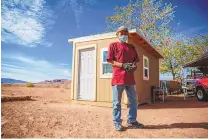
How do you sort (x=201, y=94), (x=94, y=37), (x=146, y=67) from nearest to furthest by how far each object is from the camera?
1. (x=94, y=37)
2. (x=146, y=67)
3. (x=201, y=94)

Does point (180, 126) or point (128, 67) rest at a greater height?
point (128, 67)

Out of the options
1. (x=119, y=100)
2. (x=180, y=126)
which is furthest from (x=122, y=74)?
(x=180, y=126)

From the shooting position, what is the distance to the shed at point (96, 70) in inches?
316

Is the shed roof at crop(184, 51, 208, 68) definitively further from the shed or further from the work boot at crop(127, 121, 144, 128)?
the work boot at crop(127, 121, 144, 128)

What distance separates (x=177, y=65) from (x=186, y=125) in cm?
2378

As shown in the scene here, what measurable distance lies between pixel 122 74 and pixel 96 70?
4.37m

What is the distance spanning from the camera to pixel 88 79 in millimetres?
8656

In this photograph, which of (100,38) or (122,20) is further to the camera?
(122,20)

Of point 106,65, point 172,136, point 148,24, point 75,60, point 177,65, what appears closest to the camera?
point 172,136

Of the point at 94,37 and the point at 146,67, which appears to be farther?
the point at 146,67

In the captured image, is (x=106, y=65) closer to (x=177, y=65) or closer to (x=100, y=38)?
(x=100, y=38)

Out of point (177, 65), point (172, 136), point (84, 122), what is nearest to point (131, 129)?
point (172, 136)

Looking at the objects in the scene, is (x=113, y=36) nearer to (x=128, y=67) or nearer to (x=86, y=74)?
(x=86, y=74)

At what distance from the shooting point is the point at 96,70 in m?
8.32
